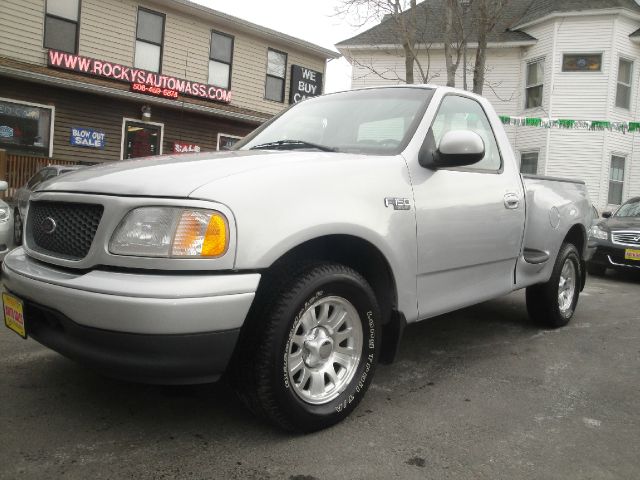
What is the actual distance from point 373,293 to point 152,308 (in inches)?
45.0

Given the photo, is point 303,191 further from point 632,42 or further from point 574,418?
point 632,42

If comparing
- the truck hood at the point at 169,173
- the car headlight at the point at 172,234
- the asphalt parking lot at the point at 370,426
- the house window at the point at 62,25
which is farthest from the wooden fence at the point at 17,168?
the car headlight at the point at 172,234

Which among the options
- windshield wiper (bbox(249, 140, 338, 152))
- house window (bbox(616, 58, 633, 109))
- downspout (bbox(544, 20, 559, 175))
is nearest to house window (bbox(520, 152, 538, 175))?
downspout (bbox(544, 20, 559, 175))

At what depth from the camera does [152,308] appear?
2.02m

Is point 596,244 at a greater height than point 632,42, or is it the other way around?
point 632,42

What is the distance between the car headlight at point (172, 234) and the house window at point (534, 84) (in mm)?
17563

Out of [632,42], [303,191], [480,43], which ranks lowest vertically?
[303,191]

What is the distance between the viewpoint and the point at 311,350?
8.42 ft

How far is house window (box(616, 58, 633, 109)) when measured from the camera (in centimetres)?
1712

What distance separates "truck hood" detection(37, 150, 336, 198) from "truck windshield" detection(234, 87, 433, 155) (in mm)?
393

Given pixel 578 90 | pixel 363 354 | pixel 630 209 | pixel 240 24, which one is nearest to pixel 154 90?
pixel 240 24

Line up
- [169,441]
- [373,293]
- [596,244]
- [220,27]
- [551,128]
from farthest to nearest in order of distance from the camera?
[551,128] < [220,27] < [596,244] < [373,293] < [169,441]

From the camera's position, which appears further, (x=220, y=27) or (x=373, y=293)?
(x=220, y=27)

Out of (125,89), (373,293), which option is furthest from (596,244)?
(125,89)
